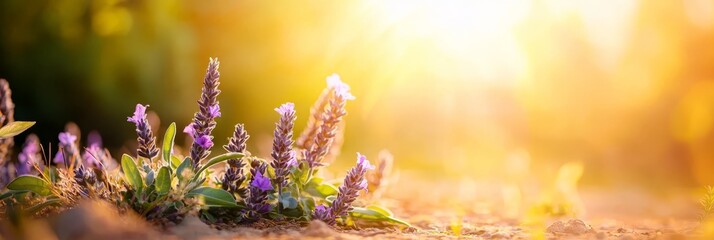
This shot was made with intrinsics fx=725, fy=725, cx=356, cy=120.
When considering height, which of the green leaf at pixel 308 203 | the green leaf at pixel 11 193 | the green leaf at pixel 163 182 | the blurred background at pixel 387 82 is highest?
the blurred background at pixel 387 82

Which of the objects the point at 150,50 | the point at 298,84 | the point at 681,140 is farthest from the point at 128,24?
the point at 681,140

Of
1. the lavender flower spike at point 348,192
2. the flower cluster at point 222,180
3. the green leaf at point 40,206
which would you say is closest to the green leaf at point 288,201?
the flower cluster at point 222,180

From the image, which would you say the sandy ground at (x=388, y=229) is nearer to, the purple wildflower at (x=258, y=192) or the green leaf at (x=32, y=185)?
the purple wildflower at (x=258, y=192)

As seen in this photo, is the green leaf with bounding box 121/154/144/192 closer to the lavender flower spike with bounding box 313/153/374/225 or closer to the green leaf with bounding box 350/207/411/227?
the lavender flower spike with bounding box 313/153/374/225

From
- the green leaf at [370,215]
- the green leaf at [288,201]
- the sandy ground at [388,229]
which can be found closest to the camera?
the sandy ground at [388,229]

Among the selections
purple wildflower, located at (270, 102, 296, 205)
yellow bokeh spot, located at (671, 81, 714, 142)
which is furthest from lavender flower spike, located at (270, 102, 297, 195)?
yellow bokeh spot, located at (671, 81, 714, 142)

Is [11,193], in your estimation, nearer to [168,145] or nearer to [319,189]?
[168,145]

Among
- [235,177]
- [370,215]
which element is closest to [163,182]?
[235,177]
